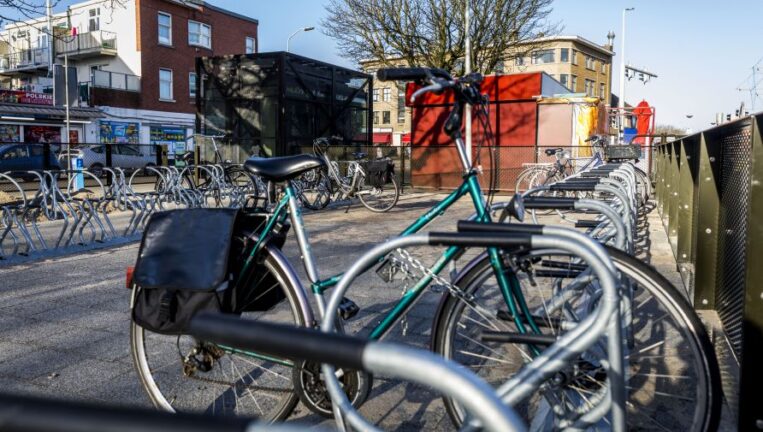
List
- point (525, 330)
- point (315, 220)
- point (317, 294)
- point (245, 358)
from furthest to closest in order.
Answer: point (315, 220) < point (245, 358) < point (317, 294) < point (525, 330)

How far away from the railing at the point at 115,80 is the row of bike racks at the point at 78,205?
2481 cm

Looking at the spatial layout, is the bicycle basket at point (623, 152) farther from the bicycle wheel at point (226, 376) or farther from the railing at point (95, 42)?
the railing at point (95, 42)

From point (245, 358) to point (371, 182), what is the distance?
379 inches

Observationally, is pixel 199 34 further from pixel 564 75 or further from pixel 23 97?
pixel 564 75

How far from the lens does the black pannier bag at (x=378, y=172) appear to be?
40.1ft

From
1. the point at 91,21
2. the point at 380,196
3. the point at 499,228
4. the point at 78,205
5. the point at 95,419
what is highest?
the point at 91,21

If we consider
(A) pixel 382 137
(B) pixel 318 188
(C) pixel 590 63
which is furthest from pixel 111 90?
(C) pixel 590 63

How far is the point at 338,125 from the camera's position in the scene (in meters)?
19.9

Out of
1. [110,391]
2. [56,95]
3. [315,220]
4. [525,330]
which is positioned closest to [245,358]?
[110,391]

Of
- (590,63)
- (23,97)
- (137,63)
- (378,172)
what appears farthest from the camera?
(590,63)

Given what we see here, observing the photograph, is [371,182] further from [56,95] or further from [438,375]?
[438,375]

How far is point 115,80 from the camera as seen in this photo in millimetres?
37062

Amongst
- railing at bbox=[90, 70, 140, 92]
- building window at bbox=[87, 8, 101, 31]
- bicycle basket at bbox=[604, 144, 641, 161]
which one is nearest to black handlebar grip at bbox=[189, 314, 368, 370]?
bicycle basket at bbox=[604, 144, 641, 161]

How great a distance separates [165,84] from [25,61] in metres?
11.9
